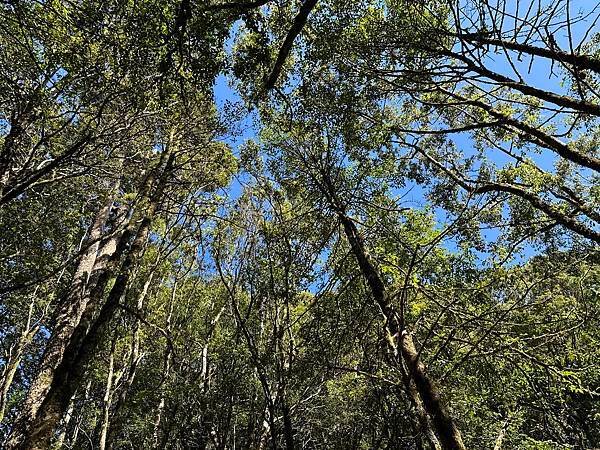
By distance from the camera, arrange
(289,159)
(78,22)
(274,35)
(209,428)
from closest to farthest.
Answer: (78,22) → (274,35) → (289,159) → (209,428)

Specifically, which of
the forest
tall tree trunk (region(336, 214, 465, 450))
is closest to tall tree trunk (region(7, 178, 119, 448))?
the forest

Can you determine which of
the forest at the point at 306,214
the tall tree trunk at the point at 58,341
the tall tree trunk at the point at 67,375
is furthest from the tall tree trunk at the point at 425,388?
the tall tree trunk at the point at 58,341

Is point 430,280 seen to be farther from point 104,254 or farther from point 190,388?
point 104,254

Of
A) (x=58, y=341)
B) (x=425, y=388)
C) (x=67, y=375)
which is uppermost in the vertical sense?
(x=58, y=341)

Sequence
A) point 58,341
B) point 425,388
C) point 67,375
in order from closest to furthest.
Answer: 1. point 425,388
2. point 67,375
3. point 58,341

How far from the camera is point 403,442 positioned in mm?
8555

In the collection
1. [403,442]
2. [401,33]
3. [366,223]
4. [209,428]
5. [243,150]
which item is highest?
[243,150]

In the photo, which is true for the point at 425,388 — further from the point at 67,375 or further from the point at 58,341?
the point at 58,341

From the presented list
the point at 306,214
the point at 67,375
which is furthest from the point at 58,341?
the point at 306,214

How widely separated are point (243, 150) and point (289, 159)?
1699mm

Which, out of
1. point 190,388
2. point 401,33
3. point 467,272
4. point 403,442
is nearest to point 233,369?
point 190,388

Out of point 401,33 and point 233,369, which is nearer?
point 401,33

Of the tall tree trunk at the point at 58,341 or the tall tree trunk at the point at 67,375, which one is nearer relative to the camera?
the tall tree trunk at the point at 67,375

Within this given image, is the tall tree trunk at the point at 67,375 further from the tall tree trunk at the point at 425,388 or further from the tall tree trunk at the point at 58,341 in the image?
the tall tree trunk at the point at 425,388
